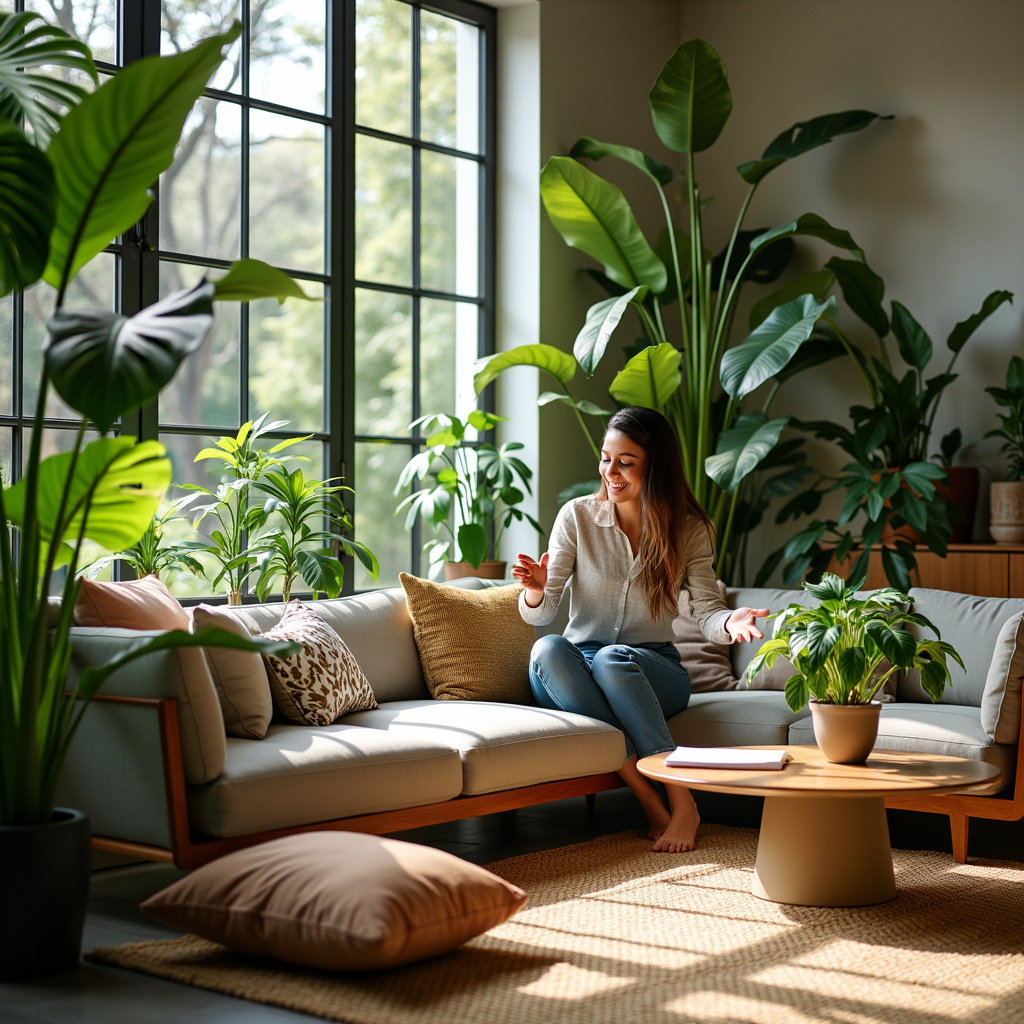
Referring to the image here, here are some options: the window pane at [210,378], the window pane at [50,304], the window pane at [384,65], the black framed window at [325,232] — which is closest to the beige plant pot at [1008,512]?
the black framed window at [325,232]

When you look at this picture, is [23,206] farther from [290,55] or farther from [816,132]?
[816,132]

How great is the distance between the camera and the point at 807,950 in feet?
8.61

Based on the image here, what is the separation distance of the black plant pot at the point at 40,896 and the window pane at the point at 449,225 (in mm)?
3120

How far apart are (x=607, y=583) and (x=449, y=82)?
2431 millimetres

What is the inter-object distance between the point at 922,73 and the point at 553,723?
3390 mm

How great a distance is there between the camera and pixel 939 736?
3482 mm

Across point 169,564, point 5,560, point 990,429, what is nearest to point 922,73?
point 990,429

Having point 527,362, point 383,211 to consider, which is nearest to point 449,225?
point 383,211

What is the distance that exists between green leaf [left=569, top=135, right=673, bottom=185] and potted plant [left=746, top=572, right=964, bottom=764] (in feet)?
8.27

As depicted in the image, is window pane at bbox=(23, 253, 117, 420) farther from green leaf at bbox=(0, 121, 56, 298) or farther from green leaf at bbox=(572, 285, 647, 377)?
green leaf at bbox=(572, 285, 647, 377)

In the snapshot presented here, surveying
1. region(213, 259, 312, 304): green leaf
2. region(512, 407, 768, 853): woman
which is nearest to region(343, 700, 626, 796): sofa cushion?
region(512, 407, 768, 853): woman

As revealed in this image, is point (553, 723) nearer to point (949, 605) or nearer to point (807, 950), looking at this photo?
point (807, 950)

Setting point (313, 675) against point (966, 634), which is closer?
point (313, 675)

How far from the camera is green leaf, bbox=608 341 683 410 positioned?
14.9 feet
